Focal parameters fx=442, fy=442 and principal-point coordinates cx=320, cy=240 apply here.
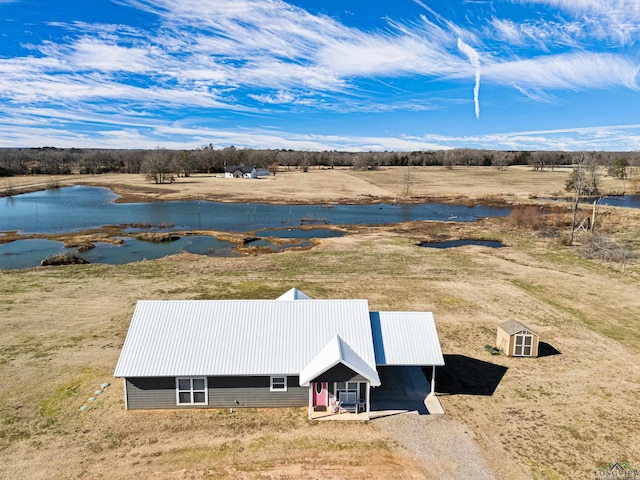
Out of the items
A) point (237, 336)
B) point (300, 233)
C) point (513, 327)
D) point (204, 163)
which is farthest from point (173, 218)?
point (204, 163)

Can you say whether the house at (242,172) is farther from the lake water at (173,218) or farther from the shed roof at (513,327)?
the shed roof at (513,327)

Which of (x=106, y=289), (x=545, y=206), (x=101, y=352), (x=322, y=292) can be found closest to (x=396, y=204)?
(x=545, y=206)

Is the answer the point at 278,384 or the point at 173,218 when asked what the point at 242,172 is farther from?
the point at 278,384

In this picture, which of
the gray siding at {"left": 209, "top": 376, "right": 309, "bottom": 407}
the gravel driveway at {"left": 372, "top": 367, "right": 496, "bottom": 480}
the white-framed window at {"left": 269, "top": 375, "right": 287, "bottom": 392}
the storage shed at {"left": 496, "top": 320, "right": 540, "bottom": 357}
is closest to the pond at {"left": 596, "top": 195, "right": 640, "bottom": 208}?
the storage shed at {"left": 496, "top": 320, "right": 540, "bottom": 357}

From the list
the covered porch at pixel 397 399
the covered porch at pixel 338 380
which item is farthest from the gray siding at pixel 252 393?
the covered porch at pixel 397 399

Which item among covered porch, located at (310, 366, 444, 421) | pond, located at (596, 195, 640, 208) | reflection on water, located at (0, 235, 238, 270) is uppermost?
pond, located at (596, 195, 640, 208)

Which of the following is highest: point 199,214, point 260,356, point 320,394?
point 260,356

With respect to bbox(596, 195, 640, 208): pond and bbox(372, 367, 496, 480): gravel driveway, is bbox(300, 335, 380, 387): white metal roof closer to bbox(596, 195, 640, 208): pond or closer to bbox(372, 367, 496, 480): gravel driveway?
bbox(372, 367, 496, 480): gravel driveway
